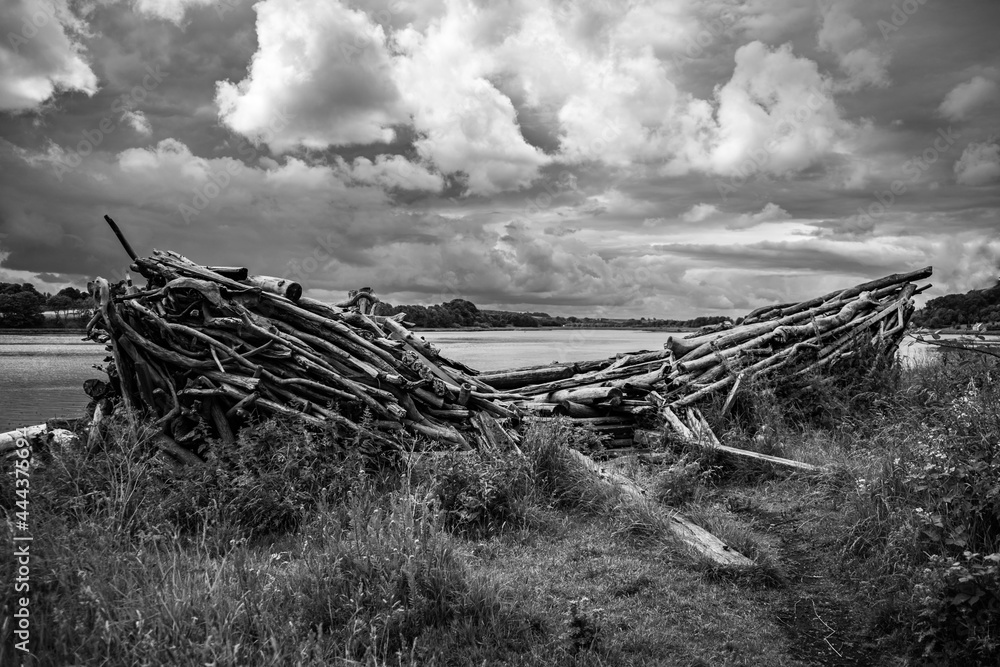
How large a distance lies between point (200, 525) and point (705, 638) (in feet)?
16.4

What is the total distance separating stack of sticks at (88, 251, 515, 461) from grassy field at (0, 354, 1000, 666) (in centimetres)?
72

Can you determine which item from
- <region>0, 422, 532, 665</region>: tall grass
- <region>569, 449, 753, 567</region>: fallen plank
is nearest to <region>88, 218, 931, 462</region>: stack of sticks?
<region>569, 449, 753, 567</region>: fallen plank

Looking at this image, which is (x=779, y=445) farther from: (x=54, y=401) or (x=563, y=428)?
(x=54, y=401)

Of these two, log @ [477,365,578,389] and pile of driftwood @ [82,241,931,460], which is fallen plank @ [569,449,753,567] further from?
log @ [477,365,578,389]

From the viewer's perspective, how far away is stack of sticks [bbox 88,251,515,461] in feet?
27.7

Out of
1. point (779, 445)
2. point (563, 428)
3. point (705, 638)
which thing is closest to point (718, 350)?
point (779, 445)

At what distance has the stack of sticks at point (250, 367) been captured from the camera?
27.7 ft

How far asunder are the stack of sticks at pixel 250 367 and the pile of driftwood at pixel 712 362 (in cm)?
266

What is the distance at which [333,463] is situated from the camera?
7562 mm

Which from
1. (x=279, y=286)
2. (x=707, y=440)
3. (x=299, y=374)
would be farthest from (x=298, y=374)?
(x=707, y=440)

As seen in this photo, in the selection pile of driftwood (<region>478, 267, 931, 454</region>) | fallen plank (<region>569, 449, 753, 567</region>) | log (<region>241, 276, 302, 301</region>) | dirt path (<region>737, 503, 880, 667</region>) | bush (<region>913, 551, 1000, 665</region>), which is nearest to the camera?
bush (<region>913, 551, 1000, 665</region>)

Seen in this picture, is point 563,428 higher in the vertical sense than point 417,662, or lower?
higher

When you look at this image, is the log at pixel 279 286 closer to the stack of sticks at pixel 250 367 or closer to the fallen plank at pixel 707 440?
the stack of sticks at pixel 250 367

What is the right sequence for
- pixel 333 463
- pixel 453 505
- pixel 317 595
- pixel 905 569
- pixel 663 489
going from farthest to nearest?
1. pixel 663 489
2. pixel 333 463
3. pixel 453 505
4. pixel 905 569
5. pixel 317 595
